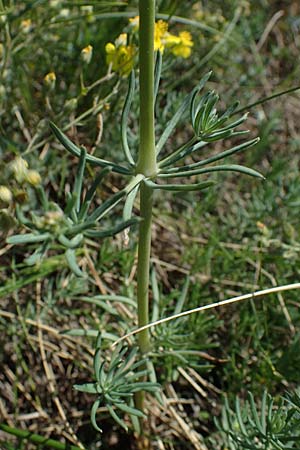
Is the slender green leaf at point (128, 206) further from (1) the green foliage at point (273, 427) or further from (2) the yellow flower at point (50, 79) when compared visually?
(2) the yellow flower at point (50, 79)

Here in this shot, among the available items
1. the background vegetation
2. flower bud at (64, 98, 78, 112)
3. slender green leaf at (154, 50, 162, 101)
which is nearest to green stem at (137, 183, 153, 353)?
the background vegetation

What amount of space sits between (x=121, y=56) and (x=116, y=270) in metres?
0.78

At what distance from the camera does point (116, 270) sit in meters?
2.34

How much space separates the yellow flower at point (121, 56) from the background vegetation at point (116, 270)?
0.06 m

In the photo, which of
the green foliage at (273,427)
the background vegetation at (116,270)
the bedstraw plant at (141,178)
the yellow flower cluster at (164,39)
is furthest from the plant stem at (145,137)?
the yellow flower cluster at (164,39)

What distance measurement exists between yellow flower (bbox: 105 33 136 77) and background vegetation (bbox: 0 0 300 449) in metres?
0.06

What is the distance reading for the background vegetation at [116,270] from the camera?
2.03 m

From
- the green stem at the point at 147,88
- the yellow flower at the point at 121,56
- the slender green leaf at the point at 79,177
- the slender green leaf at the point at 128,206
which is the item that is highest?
the yellow flower at the point at 121,56

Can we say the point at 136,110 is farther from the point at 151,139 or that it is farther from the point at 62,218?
the point at 62,218

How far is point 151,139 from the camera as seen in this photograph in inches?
55.2

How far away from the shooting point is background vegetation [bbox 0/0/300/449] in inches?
80.0

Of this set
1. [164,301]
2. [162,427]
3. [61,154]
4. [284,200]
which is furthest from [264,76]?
[162,427]

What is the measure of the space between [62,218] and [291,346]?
1.09 metres

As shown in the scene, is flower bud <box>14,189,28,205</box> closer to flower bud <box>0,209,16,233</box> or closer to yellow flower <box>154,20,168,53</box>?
flower bud <box>0,209,16,233</box>
